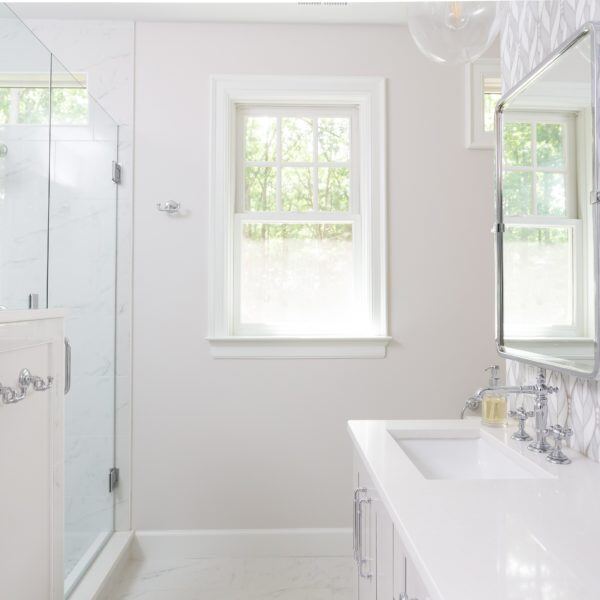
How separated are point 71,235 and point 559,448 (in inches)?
71.5

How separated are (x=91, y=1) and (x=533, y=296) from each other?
2254mm

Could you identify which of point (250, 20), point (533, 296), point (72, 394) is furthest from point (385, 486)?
point (250, 20)

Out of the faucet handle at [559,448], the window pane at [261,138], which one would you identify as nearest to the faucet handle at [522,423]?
the faucet handle at [559,448]

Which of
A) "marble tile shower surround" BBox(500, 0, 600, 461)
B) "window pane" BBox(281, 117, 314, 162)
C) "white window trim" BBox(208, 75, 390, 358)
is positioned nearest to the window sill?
"white window trim" BBox(208, 75, 390, 358)

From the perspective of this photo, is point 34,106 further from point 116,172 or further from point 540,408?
point 540,408

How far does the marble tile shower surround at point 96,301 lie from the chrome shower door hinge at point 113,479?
0.03 meters

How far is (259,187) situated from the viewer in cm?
243

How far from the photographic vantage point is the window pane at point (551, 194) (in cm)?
123

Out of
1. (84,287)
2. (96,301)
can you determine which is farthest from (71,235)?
(96,301)

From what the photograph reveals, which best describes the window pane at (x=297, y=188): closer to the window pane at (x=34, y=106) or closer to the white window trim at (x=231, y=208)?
the white window trim at (x=231, y=208)

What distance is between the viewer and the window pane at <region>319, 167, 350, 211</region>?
7.97ft

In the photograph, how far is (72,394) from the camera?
1.93 meters

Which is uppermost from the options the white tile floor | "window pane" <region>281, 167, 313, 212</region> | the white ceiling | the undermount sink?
the white ceiling

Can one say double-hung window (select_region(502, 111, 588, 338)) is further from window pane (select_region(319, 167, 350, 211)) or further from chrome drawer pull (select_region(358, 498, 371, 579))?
window pane (select_region(319, 167, 350, 211))
